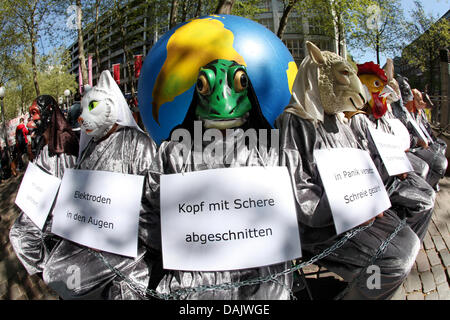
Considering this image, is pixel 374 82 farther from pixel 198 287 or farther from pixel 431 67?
pixel 431 67

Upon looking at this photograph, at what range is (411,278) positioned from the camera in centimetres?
264

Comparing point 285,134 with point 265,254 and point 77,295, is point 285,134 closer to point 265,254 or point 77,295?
point 265,254

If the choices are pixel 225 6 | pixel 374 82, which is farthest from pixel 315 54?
pixel 225 6

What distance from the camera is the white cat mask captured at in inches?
87.5

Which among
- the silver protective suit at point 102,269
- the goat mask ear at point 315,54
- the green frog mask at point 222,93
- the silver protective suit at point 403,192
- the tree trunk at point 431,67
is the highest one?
the tree trunk at point 431,67

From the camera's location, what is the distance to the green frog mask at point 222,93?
200cm

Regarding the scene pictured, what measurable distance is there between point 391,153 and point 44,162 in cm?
315

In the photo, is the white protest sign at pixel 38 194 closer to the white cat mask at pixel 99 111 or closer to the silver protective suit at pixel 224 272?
the white cat mask at pixel 99 111

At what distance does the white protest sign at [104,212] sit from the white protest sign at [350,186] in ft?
3.93

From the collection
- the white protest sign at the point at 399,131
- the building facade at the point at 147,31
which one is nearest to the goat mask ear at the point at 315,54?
the white protest sign at the point at 399,131

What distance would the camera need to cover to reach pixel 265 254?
1680 mm

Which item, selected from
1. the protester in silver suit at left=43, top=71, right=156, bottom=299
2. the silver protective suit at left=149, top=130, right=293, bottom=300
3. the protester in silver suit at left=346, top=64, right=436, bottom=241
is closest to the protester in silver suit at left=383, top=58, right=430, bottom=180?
the protester in silver suit at left=346, top=64, right=436, bottom=241
